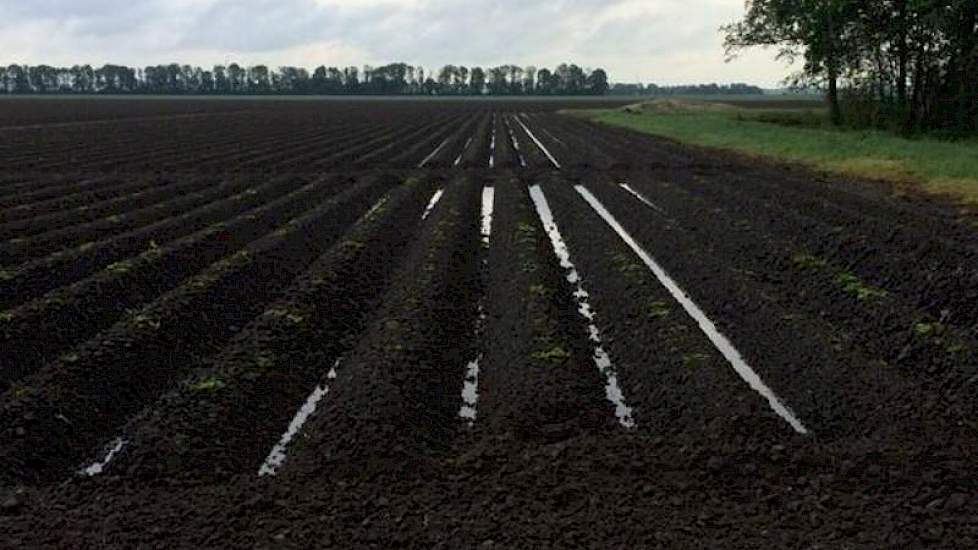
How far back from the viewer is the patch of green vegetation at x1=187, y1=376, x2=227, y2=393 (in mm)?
7434

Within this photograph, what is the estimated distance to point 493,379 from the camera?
7.98 meters

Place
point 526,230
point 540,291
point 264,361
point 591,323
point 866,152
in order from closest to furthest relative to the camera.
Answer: point 264,361, point 591,323, point 540,291, point 526,230, point 866,152

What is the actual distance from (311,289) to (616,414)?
4.71 meters

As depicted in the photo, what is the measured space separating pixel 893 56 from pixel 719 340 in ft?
102

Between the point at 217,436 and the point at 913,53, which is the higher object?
the point at 913,53

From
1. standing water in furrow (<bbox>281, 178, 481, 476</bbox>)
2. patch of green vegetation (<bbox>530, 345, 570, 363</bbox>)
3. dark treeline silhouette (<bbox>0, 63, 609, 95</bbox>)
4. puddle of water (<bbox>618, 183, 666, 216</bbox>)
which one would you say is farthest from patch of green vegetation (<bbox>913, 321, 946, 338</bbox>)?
dark treeline silhouette (<bbox>0, 63, 609, 95</bbox>)

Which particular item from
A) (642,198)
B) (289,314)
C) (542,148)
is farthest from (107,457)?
(542,148)

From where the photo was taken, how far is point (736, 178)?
72.2 feet

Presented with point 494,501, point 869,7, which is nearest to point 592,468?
point 494,501

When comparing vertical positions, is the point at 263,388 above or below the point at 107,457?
above

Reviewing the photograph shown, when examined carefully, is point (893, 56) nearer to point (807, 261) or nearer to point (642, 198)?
point (642, 198)

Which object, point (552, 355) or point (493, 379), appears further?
point (552, 355)

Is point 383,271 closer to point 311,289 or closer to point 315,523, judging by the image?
point 311,289

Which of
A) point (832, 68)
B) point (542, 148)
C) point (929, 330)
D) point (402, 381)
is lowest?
point (402, 381)
